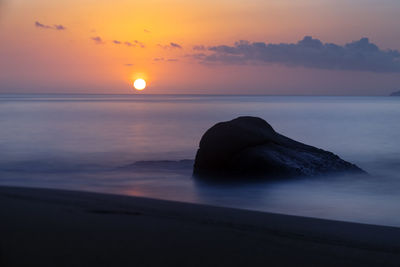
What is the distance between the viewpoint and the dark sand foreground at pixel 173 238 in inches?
162

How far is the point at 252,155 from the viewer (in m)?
11.0

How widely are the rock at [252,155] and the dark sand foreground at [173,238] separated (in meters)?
4.05

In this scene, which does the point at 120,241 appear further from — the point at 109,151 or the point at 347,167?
the point at 109,151

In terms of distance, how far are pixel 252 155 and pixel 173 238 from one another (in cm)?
635

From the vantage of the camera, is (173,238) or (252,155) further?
(252,155)

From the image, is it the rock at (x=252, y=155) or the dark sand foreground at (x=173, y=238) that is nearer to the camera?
the dark sand foreground at (x=173, y=238)

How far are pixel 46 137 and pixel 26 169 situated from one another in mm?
13159

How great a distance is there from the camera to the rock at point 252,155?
35.6ft

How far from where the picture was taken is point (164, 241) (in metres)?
4.69

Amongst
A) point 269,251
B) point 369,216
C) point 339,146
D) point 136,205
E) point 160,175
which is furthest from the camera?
point 339,146

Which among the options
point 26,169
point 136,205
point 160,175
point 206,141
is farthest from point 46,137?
point 136,205

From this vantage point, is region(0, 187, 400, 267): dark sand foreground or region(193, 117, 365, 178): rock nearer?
region(0, 187, 400, 267): dark sand foreground

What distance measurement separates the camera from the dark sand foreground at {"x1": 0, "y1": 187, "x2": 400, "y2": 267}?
162 inches

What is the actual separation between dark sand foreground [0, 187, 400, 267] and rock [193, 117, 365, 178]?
4045 millimetres
